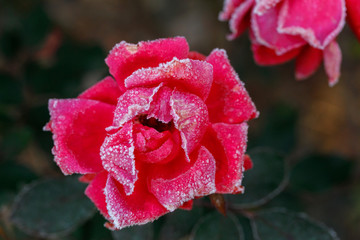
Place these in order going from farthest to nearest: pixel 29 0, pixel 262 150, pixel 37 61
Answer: pixel 29 0
pixel 37 61
pixel 262 150

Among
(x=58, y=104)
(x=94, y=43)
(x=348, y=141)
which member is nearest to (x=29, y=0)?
(x=94, y=43)

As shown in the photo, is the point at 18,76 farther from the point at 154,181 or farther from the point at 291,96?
the point at 291,96

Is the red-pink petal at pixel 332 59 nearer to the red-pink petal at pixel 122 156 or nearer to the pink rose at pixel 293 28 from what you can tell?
the pink rose at pixel 293 28

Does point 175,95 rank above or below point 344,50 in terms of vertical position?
A: above

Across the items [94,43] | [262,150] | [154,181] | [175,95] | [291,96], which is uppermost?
[175,95]

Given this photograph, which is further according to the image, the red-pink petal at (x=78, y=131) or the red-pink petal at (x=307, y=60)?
the red-pink petal at (x=307, y=60)

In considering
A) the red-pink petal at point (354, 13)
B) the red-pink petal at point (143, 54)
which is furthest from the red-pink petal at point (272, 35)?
the red-pink petal at point (143, 54)
